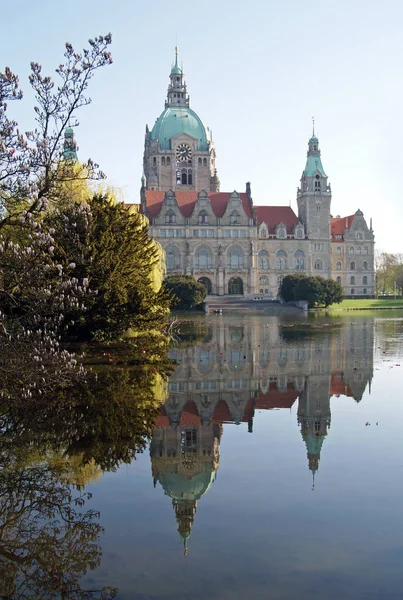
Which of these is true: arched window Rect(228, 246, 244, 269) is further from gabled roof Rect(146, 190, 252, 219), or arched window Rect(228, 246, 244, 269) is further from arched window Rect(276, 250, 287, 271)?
arched window Rect(276, 250, 287, 271)

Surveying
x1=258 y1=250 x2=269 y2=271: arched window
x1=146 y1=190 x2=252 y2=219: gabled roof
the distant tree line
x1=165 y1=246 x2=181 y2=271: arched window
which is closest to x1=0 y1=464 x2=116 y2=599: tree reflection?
x1=165 y1=246 x2=181 y2=271: arched window

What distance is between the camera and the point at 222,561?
6.86 meters

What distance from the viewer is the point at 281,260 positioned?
110 meters

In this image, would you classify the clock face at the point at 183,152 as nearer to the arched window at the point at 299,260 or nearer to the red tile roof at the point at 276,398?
the arched window at the point at 299,260

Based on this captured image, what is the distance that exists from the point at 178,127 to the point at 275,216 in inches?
929

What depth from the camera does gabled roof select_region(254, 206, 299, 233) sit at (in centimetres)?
11106

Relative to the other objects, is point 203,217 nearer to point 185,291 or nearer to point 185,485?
point 185,291

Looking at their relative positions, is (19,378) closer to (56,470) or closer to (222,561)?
(56,470)

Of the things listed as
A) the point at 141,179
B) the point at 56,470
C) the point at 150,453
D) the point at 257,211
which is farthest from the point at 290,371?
the point at 141,179

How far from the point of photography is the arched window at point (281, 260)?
360 ft

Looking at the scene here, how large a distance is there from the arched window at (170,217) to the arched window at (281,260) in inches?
737

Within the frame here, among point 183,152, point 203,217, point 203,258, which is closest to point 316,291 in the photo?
point 203,258

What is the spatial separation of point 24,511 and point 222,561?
2.77 m

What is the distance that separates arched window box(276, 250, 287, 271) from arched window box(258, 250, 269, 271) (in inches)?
76.2
